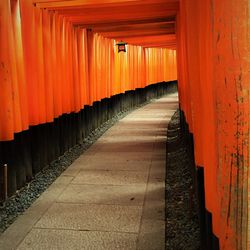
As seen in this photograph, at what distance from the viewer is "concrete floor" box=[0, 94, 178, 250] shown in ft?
13.8

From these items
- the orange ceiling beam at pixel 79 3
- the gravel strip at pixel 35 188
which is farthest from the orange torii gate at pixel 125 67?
the gravel strip at pixel 35 188

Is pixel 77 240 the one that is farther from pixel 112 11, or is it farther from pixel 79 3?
pixel 112 11

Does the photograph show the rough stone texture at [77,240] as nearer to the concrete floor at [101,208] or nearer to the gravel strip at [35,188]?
the concrete floor at [101,208]

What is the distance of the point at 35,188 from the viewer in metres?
6.20

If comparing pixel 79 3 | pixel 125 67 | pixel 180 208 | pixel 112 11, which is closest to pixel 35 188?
pixel 180 208

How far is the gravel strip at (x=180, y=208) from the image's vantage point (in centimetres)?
414

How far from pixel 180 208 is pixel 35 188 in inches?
99.4

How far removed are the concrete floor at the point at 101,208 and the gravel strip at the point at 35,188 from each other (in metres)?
0.13

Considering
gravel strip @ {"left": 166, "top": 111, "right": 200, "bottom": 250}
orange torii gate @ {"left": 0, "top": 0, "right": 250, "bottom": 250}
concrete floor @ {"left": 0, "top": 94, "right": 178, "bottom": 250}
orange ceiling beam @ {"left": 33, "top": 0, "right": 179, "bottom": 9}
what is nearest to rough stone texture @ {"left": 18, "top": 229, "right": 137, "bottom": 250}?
concrete floor @ {"left": 0, "top": 94, "right": 178, "bottom": 250}

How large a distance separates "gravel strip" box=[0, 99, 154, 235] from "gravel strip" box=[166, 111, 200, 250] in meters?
2.06

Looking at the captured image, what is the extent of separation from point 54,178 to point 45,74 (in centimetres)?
208

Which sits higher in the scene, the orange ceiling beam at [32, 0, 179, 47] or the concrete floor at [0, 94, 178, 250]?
the orange ceiling beam at [32, 0, 179, 47]

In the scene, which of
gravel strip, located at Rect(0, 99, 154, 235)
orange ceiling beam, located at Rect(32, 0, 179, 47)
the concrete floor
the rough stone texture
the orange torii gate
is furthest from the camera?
orange ceiling beam, located at Rect(32, 0, 179, 47)

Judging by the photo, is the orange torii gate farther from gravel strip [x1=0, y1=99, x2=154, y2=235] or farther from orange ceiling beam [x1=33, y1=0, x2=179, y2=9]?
gravel strip [x1=0, y1=99, x2=154, y2=235]
